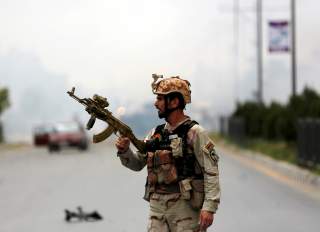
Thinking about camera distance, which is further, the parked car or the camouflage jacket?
the parked car

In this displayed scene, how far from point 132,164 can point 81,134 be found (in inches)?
1612

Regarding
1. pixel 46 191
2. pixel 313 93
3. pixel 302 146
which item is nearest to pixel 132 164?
pixel 46 191

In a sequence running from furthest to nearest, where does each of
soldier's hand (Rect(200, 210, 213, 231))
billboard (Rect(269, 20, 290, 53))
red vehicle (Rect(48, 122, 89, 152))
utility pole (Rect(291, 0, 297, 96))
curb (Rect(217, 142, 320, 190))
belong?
red vehicle (Rect(48, 122, 89, 152)) < billboard (Rect(269, 20, 290, 53)) < utility pole (Rect(291, 0, 297, 96)) < curb (Rect(217, 142, 320, 190)) < soldier's hand (Rect(200, 210, 213, 231))

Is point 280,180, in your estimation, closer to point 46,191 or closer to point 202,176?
point 46,191

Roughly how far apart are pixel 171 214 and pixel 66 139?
132ft

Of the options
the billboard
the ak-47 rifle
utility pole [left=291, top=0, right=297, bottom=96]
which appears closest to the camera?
the ak-47 rifle

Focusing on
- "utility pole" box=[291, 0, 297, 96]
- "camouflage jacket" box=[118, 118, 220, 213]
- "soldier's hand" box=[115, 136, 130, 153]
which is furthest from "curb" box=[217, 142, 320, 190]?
"soldier's hand" box=[115, 136, 130, 153]

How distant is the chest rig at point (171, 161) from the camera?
22.5 feet

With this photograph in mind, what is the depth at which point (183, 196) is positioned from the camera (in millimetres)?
6879

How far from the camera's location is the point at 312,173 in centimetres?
2427

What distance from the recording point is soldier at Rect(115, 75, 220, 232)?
6809 millimetres

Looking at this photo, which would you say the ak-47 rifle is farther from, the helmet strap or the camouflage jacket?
the helmet strap

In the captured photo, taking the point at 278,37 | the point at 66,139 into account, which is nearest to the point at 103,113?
the point at 278,37

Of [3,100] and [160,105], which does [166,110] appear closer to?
[160,105]
